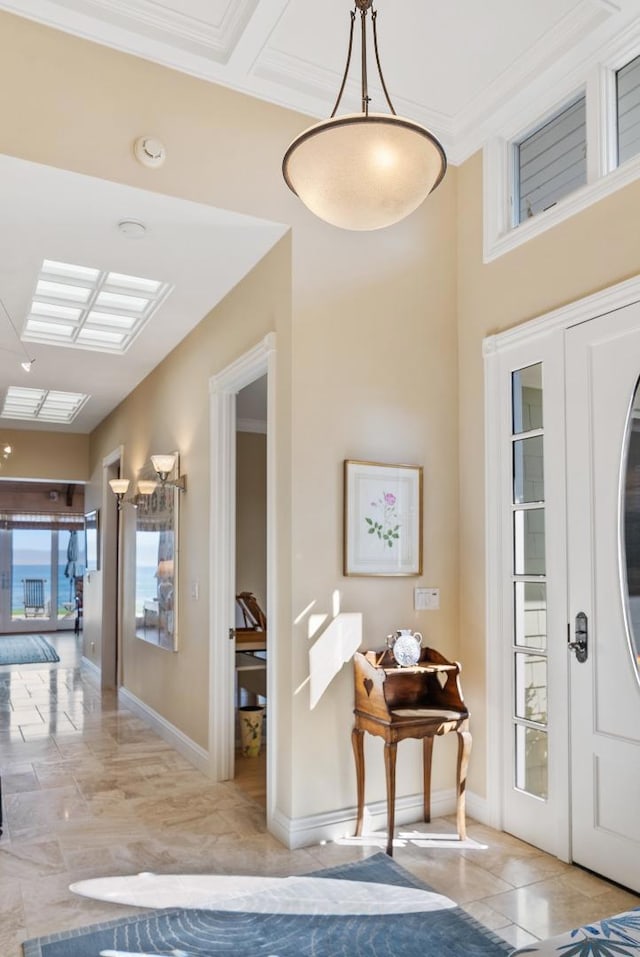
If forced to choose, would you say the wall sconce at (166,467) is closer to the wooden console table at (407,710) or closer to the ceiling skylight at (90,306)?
the ceiling skylight at (90,306)

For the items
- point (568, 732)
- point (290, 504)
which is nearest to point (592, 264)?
point (290, 504)

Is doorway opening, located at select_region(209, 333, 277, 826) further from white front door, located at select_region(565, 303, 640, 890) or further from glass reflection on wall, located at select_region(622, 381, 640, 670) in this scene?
glass reflection on wall, located at select_region(622, 381, 640, 670)

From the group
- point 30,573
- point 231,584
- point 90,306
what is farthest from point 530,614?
point 30,573

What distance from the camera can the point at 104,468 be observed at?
7.95 meters

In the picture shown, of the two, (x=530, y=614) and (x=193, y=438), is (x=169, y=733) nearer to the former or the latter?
(x=193, y=438)

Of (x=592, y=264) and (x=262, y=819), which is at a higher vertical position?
(x=592, y=264)

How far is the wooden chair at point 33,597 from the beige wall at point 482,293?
40.3 ft

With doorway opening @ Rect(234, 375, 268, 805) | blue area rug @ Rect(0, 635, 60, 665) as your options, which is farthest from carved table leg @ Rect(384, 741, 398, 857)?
blue area rug @ Rect(0, 635, 60, 665)

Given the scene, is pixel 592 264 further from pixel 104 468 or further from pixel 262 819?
pixel 104 468

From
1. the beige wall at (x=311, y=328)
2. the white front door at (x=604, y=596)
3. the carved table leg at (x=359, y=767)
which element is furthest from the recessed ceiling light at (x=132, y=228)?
the carved table leg at (x=359, y=767)

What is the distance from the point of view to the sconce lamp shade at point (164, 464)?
17.4 feet

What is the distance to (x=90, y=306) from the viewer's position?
4812mm

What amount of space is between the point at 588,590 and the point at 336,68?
104 inches

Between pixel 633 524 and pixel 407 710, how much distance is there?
134cm
